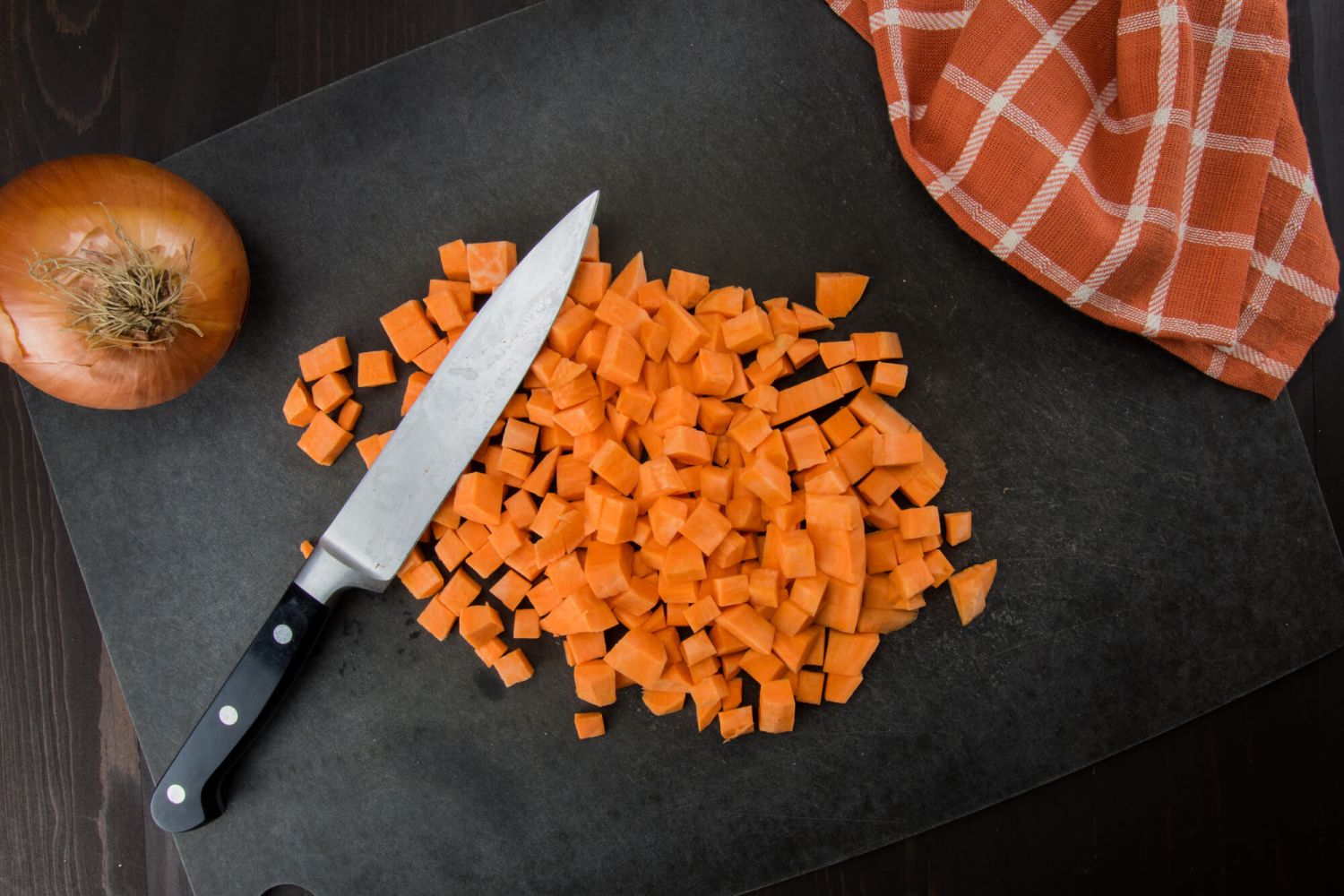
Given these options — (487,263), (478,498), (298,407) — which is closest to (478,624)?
(478,498)

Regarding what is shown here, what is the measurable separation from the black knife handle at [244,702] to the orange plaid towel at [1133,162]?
1.79m

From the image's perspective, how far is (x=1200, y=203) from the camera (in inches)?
78.9

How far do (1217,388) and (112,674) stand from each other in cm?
→ 290

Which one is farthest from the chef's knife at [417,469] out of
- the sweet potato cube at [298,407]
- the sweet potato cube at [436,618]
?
the sweet potato cube at [298,407]

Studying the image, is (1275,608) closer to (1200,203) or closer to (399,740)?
(1200,203)

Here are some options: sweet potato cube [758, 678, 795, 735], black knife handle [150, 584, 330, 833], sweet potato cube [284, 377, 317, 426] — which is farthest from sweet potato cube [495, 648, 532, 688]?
sweet potato cube [284, 377, 317, 426]

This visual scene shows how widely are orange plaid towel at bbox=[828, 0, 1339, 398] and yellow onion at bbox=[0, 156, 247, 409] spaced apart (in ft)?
5.40

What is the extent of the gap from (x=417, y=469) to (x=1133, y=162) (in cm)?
180

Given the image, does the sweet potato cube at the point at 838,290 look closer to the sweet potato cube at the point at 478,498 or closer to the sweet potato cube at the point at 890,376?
the sweet potato cube at the point at 890,376

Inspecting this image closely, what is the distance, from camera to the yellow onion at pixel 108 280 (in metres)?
1.78

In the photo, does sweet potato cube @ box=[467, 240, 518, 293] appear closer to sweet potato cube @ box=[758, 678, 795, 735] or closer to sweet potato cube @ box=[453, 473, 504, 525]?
sweet potato cube @ box=[453, 473, 504, 525]

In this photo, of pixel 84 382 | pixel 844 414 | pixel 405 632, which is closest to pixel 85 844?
pixel 405 632

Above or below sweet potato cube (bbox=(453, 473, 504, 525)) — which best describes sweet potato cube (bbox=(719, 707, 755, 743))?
below

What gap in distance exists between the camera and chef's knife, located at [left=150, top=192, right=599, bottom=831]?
6.50 feet
